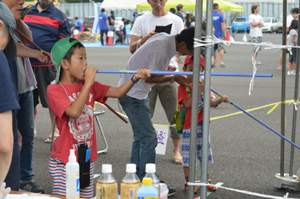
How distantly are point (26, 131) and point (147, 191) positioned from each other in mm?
2510

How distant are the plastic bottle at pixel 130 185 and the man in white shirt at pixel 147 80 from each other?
1671 mm

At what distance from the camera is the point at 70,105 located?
351cm

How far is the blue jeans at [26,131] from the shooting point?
15.4 feet

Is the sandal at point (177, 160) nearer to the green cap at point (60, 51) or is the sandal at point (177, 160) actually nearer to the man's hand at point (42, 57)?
the man's hand at point (42, 57)

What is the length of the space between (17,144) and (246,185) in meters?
2.67

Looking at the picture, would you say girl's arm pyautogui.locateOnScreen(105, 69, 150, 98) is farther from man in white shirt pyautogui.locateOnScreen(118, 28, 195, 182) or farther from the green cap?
man in white shirt pyautogui.locateOnScreen(118, 28, 195, 182)

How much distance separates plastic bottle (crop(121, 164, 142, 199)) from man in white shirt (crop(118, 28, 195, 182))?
1671 mm

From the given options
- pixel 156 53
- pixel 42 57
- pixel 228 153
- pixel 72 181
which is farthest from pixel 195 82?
pixel 228 153

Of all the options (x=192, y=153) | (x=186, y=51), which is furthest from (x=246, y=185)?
(x=192, y=153)

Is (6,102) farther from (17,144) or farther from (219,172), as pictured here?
(219,172)

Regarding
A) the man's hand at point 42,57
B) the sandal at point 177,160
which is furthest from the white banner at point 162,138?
the man's hand at point 42,57

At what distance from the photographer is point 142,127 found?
4504 millimetres

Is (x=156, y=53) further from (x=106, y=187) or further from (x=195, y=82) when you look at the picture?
(x=106, y=187)

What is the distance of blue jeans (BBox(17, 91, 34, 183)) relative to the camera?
15.4 ft
